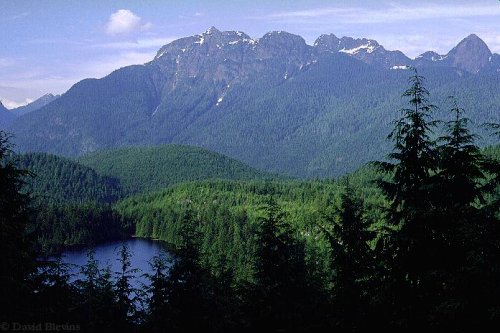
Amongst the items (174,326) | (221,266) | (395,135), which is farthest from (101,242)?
(395,135)

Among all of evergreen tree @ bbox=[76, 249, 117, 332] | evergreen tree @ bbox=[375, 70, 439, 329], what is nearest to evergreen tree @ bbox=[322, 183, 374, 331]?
evergreen tree @ bbox=[375, 70, 439, 329]

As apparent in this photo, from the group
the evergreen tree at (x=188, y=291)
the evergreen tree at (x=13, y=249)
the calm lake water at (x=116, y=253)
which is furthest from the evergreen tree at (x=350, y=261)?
the calm lake water at (x=116, y=253)

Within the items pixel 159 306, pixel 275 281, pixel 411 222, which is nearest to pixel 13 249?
pixel 159 306

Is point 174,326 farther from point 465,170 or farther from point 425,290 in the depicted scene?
point 465,170

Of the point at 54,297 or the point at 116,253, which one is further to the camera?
the point at 116,253

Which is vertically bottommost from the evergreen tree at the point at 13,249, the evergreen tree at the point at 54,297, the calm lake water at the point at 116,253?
the calm lake water at the point at 116,253

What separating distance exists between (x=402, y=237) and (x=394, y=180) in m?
3.11

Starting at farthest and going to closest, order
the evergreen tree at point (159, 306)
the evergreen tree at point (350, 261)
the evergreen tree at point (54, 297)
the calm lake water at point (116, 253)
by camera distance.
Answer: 1. the calm lake water at point (116, 253)
2. the evergreen tree at point (159, 306)
3. the evergreen tree at point (350, 261)
4. the evergreen tree at point (54, 297)

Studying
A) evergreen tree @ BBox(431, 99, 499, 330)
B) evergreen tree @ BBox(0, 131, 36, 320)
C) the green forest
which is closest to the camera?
evergreen tree @ BBox(431, 99, 499, 330)

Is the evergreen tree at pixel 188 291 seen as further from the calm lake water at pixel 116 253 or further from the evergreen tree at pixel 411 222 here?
the calm lake water at pixel 116 253

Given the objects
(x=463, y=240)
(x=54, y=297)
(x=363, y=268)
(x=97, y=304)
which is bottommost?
(x=97, y=304)

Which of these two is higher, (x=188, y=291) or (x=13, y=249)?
(x=13, y=249)

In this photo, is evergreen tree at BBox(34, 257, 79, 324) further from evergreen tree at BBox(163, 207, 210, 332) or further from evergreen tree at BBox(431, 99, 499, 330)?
evergreen tree at BBox(431, 99, 499, 330)

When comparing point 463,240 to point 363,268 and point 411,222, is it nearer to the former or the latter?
point 411,222
